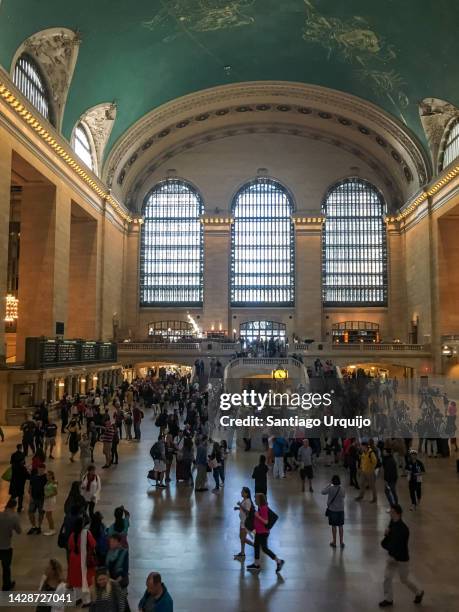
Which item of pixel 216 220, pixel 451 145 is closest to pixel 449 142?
pixel 451 145

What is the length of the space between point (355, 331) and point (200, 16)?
22.1 meters

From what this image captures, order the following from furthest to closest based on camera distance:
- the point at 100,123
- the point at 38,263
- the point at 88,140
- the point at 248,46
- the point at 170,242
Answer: the point at 170,242 → the point at 88,140 → the point at 100,123 → the point at 248,46 → the point at 38,263

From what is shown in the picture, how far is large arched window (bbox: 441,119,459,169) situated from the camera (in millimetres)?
27594

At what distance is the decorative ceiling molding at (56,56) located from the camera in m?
20.9

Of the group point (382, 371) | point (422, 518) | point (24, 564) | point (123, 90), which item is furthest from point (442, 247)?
point (24, 564)

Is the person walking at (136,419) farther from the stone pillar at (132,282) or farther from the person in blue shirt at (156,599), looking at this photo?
the stone pillar at (132,282)

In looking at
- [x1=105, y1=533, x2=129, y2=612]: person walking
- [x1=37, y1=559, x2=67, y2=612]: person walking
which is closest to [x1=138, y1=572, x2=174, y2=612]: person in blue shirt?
[x1=37, y1=559, x2=67, y2=612]: person walking

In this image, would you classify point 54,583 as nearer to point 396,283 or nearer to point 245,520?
point 245,520

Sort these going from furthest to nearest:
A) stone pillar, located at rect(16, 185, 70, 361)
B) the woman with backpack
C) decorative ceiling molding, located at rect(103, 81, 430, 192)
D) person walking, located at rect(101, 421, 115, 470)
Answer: decorative ceiling molding, located at rect(103, 81, 430, 192), stone pillar, located at rect(16, 185, 70, 361), person walking, located at rect(101, 421, 115, 470), the woman with backpack

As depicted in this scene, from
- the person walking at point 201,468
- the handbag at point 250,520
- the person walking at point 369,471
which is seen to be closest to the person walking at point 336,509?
the handbag at point 250,520

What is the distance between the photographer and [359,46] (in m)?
25.9

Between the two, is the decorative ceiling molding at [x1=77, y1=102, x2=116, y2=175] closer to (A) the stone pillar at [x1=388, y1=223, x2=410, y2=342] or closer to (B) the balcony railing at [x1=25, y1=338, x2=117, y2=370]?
(B) the balcony railing at [x1=25, y1=338, x2=117, y2=370]

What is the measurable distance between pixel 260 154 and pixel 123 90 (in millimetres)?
12822

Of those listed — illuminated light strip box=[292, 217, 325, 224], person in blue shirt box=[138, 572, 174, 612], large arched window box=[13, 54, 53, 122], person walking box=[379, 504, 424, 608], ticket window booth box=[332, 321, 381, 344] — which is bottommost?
person walking box=[379, 504, 424, 608]
